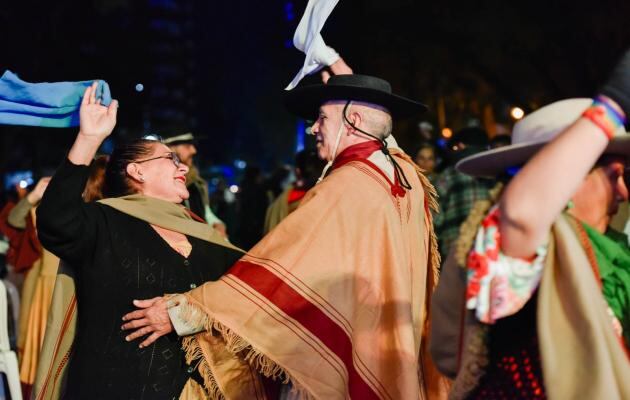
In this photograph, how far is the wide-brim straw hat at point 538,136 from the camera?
113 inches

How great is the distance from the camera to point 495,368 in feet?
9.54

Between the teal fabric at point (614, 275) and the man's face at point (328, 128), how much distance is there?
2298 mm

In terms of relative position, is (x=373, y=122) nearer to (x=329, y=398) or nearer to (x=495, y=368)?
(x=329, y=398)

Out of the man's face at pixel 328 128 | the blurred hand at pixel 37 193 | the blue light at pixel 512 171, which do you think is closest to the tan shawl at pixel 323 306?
the man's face at pixel 328 128

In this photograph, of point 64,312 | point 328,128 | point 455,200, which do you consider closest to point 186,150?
point 455,200

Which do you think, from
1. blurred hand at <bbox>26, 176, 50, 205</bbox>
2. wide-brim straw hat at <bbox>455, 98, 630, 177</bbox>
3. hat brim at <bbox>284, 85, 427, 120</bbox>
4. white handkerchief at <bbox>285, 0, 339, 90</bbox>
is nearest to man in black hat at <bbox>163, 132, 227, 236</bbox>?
blurred hand at <bbox>26, 176, 50, 205</bbox>

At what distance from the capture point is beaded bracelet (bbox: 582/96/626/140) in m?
2.57

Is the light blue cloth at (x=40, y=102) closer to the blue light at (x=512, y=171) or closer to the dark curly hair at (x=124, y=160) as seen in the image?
the dark curly hair at (x=124, y=160)

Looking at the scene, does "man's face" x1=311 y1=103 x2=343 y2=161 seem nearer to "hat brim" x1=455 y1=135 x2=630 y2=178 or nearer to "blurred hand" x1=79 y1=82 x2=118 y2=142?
"blurred hand" x1=79 y1=82 x2=118 y2=142

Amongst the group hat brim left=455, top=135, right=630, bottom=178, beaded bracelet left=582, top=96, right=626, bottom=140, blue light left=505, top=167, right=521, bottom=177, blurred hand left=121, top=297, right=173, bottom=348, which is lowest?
blurred hand left=121, top=297, right=173, bottom=348

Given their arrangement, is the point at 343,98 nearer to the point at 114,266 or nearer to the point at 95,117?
the point at 95,117

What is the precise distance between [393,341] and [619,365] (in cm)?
186

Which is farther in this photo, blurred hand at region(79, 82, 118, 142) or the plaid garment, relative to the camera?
the plaid garment

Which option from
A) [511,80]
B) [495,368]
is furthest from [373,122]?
[511,80]
